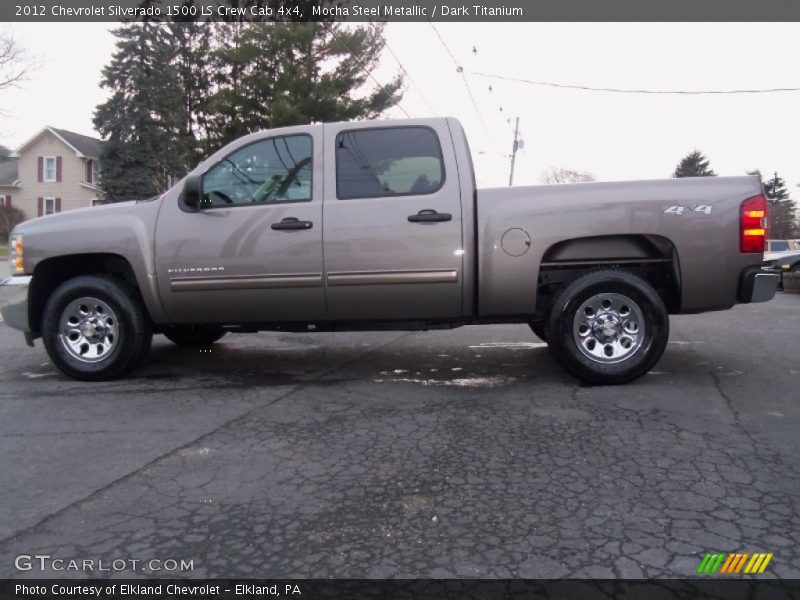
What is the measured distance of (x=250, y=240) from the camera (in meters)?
5.08

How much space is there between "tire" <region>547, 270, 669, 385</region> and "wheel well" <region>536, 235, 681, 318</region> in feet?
0.47

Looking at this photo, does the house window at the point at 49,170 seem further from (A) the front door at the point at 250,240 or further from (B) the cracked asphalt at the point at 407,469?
(A) the front door at the point at 250,240

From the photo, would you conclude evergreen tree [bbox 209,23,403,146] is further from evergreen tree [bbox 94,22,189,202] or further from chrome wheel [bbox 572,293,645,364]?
chrome wheel [bbox 572,293,645,364]

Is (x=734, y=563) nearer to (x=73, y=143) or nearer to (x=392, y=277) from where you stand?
(x=392, y=277)

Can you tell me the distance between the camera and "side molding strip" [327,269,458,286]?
4.94 meters

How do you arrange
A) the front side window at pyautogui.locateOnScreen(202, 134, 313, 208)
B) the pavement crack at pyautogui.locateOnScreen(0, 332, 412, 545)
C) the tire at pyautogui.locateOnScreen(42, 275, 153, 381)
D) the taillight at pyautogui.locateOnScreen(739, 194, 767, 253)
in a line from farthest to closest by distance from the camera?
1. the tire at pyautogui.locateOnScreen(42, 275, 153, 381)
2. the front side window at pyautogui.locateOnScreen(202, 134, 313, 208)
3. the taillight at pyautogui.locateOnScreen(739, 194, 767, 253)
4. the pavement crack at pyautogui.locateOnScreen(0, 332, 412, 545)

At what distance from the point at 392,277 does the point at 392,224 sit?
402mm

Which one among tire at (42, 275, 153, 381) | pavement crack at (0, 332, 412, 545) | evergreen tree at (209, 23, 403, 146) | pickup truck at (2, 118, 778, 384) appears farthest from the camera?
evergreen tree at (209, 23, 403, 146)

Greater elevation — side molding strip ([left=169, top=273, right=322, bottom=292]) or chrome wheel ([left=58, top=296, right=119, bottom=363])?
side molding strip ([left=169, top=273, right=322, bottom=292])

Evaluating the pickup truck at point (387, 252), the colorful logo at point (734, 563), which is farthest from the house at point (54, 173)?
the colorful logo at point (734, 563)

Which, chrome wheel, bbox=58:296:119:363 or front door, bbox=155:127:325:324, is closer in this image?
front door, bbox=155:127:325:324

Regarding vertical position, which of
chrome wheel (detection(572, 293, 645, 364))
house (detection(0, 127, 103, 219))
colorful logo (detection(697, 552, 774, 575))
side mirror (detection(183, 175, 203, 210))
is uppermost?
house (detection(0, 127, 103, 219))

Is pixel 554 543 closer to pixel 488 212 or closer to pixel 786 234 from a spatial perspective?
pixel 488 212

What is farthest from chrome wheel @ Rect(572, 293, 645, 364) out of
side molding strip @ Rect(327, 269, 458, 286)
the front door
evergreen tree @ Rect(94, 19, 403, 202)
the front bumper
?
evergreen tree @ Rect(94, 19, 403, 202)
